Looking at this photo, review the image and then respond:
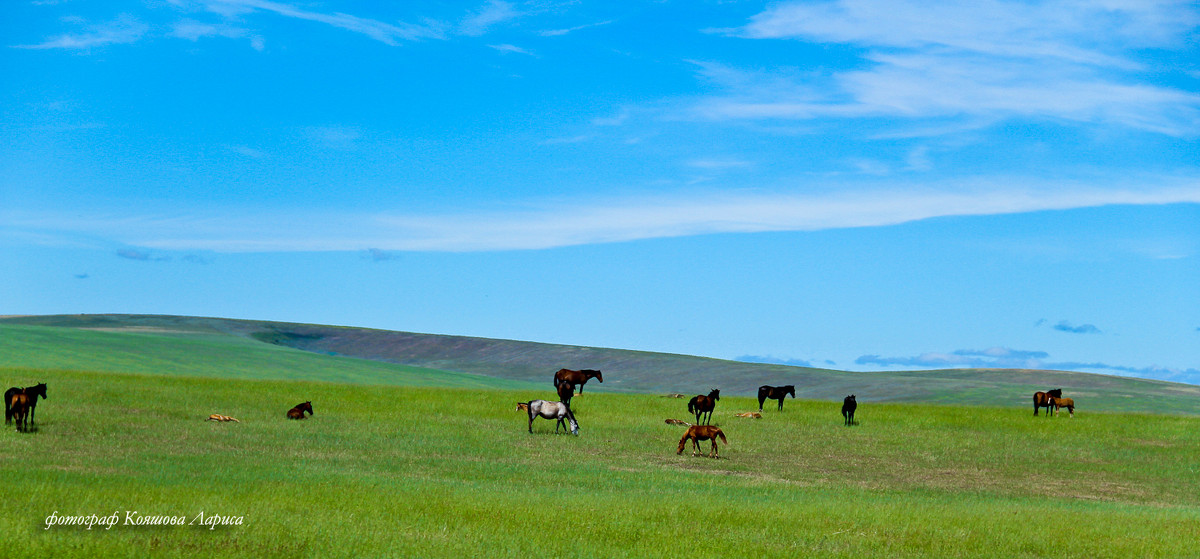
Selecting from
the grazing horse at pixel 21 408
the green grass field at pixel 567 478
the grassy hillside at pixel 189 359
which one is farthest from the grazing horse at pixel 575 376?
→ the grassy hillside at pixel 189 359

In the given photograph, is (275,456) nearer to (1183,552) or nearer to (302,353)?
(1183,552)

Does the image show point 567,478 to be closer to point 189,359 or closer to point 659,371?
point 189,359

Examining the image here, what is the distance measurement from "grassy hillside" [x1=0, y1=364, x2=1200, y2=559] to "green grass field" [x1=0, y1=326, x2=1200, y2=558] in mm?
106

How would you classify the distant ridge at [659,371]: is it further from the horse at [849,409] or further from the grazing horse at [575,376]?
the grazing horse at [575,376]

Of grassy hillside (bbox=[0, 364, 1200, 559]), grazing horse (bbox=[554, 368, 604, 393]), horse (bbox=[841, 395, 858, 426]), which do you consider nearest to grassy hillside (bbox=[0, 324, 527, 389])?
grassy hillside (bbox=[0, 364, 1200, 559])

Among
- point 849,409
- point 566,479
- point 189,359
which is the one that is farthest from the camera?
point 189,359

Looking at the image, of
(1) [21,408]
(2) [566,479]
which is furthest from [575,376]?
(1) [21,408]

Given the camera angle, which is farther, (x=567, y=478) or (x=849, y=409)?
(x=849, y=409)

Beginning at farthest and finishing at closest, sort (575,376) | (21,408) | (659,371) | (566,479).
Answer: (659,371) → (575,376) → (21,408) → (566,479)

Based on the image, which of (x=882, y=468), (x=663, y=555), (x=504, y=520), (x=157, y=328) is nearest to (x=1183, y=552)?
(x=663, y=555)

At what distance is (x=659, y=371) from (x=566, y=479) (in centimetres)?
8513

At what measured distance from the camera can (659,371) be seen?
11469cm

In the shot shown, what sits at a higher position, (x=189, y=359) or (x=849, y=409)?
(x=849, y=409)

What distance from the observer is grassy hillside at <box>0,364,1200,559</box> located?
18.9 meters
